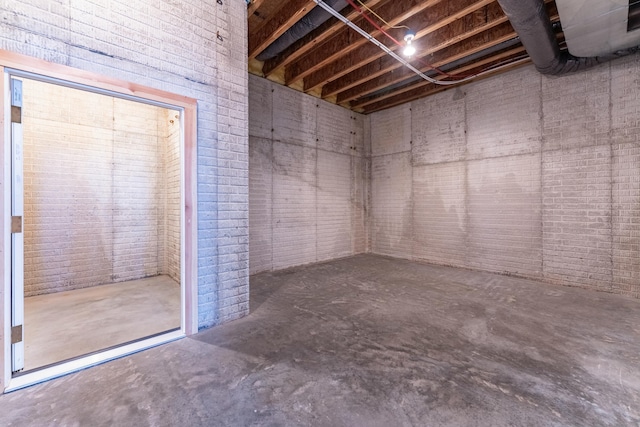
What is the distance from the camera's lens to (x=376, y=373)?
1.89 metres

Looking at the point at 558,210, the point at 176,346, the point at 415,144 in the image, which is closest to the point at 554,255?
the point at 558,210

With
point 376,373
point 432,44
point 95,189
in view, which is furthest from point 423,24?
point 95,189

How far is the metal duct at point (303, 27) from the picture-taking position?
293 centimetres

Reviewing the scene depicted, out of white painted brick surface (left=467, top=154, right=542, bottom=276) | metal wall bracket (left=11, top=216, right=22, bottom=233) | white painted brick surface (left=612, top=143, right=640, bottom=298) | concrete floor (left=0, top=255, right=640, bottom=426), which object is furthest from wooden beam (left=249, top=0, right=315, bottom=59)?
white painted brick surface (left=612, top=143, right=640, bottom=298)

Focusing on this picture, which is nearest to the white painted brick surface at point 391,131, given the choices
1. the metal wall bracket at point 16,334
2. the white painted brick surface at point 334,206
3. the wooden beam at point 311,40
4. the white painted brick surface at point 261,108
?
the white painted brick surface at point 334,206

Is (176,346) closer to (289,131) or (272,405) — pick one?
(272,405)

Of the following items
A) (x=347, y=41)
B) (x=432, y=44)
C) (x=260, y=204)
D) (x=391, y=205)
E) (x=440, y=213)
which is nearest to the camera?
(x=432, y=44)

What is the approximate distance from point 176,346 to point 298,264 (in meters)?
3.07

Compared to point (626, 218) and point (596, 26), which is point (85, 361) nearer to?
point (596, 26)

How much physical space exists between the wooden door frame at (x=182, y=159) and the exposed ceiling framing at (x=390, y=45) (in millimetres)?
1788

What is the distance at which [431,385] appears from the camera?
1767 mm

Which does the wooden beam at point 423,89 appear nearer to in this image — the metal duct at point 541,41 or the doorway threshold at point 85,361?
the metal duct at point 541,41

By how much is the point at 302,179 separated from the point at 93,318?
3.67 meters

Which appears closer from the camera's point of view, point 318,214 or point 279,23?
point 279,23
